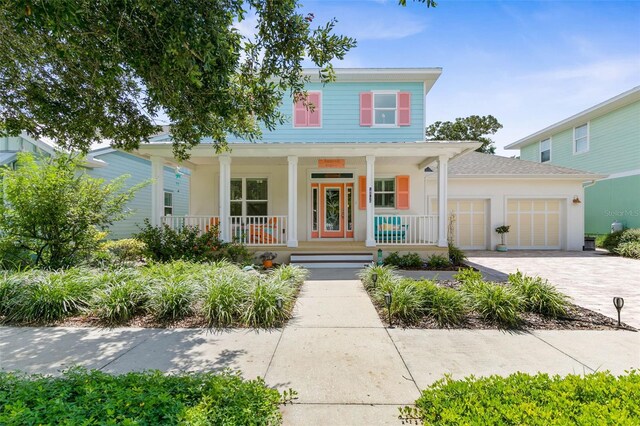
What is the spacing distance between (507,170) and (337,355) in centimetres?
1347

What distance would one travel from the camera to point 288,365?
327 cm

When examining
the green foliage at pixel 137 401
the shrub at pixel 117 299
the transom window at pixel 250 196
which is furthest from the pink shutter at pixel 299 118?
the green foliage at pixel 137 401

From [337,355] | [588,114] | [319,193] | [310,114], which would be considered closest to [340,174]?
[319,193]

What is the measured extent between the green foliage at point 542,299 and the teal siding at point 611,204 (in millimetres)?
12732

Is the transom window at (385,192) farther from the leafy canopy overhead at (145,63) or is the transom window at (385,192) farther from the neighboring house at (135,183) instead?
the neighboring house at (135,183)

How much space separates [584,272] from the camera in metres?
8.48

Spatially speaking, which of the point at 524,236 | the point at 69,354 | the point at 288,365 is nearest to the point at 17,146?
the point at 69,354

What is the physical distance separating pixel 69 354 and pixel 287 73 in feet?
15.5

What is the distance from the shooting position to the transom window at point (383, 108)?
458 inches

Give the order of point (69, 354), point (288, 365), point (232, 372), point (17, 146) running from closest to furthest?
point (232, 372) → point (288, 365) → point (69, 354) → point (17, 146)

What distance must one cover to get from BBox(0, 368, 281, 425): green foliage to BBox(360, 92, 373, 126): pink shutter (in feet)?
34.5

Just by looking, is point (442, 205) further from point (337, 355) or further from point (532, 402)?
point (532, 402)

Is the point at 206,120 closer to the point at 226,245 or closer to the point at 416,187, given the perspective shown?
the point at 226,245

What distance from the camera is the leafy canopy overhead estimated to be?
335 centimetres
